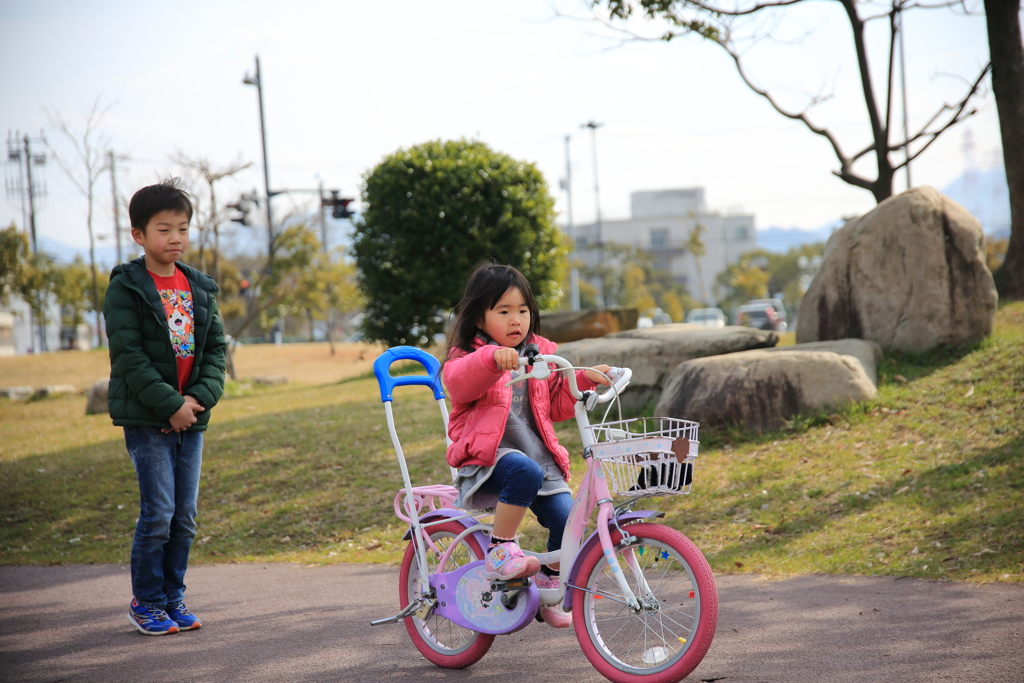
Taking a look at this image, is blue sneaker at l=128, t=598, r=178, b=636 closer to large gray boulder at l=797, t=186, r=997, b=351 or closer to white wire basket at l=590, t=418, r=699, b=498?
white wire basket at l=590, t=418, r=699, b=498

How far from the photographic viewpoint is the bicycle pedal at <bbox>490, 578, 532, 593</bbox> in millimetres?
3127

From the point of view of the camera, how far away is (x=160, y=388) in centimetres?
393

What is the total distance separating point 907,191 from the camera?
862cm

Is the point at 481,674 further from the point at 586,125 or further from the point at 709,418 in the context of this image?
the point at 586,125

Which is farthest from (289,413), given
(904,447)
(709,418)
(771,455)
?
(904,447)

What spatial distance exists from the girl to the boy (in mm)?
1487

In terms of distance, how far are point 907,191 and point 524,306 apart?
6.90 metres

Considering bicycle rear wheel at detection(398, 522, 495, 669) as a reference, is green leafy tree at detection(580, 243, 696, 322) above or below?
above

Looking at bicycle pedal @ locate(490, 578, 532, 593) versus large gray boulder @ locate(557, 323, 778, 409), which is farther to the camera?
large gray boulder @ locate(557, 323, 778, 409)

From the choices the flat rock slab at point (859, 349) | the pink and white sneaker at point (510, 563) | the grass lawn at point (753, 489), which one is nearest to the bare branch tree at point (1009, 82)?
the grass lawn at point (753, 489)

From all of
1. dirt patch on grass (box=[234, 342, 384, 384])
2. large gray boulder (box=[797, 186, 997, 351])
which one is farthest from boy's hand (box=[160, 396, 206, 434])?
dirt patch on grass (box=[234, 342, 384, 384])

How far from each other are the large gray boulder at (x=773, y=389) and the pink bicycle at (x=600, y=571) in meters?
4.05

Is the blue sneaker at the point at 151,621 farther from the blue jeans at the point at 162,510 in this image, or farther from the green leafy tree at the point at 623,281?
Answer: the green leafy tree at the point at 623,281

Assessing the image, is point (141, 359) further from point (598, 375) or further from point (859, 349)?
point (859, 349)
